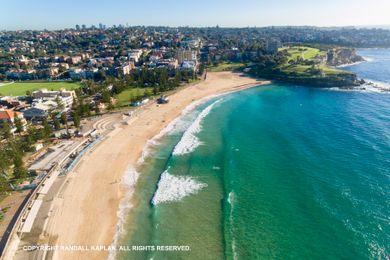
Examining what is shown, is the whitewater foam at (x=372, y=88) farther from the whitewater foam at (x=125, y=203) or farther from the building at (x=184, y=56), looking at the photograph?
the whitewater foam at (x=125, y=203)

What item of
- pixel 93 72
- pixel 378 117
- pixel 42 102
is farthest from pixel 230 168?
pixel 93 72

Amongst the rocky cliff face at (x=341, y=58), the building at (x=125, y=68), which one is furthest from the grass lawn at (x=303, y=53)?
the building at (x=125, y=68)

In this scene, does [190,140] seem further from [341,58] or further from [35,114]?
[341,58]

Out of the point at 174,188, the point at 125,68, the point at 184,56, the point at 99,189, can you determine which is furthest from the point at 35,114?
the point at 184,56

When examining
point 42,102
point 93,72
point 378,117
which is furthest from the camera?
point 93,72

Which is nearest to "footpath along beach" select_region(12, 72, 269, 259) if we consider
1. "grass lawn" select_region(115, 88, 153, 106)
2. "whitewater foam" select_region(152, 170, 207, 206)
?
"whitewater foam" select_region(152, 170, 207, 206)

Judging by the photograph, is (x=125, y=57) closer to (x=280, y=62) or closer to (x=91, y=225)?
(x=280, y=62)
